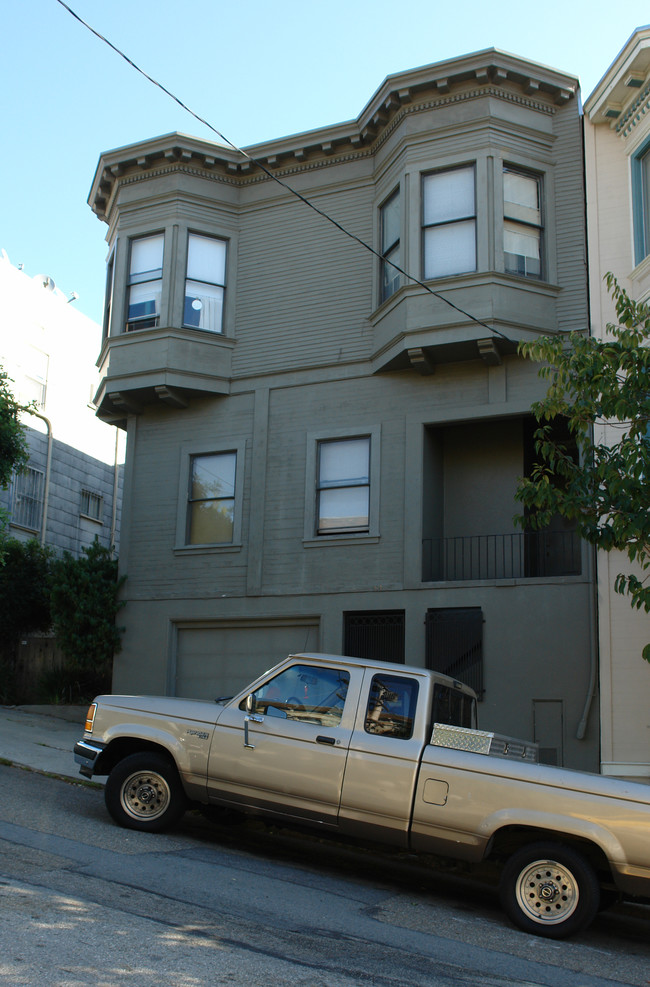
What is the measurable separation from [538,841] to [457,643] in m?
6.80

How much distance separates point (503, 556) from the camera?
14852mm

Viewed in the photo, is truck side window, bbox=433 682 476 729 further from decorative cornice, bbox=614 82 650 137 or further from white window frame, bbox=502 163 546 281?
decorative cornice, bbox=614 82 650 137

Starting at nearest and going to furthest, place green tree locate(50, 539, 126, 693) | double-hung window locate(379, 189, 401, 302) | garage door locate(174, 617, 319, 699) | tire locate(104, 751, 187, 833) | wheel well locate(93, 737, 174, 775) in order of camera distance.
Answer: tire locate(104, 751, 187, 833) → wheel well locate(93, 737, 174, 775) → garage door locate(174, 617, 319, 699) → double-hung window locate(379, 189, 401, 302) → green tree locate(50, 539, 126, 693)

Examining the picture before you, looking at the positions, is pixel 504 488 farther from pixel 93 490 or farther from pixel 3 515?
pixel 93 490

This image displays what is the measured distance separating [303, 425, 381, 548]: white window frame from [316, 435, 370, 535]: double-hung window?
69 millimetres

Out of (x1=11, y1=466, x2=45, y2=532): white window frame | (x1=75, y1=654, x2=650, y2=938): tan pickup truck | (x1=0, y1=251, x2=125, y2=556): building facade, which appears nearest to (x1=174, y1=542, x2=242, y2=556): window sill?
(x1=75, y1=654, x2=650, y2=938): tan pickup truck

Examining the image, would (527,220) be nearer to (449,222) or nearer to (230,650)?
(449,222)

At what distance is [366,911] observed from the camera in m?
7.11

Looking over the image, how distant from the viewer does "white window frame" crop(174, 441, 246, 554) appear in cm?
1618

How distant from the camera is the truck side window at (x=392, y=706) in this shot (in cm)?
800

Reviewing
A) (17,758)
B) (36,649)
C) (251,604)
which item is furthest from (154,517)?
(17,758)

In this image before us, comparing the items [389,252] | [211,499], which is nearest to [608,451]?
[389,252]

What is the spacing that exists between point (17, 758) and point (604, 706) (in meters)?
7.20

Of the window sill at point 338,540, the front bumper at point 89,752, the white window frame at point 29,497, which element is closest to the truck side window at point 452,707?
the front bumper at point 89,752
